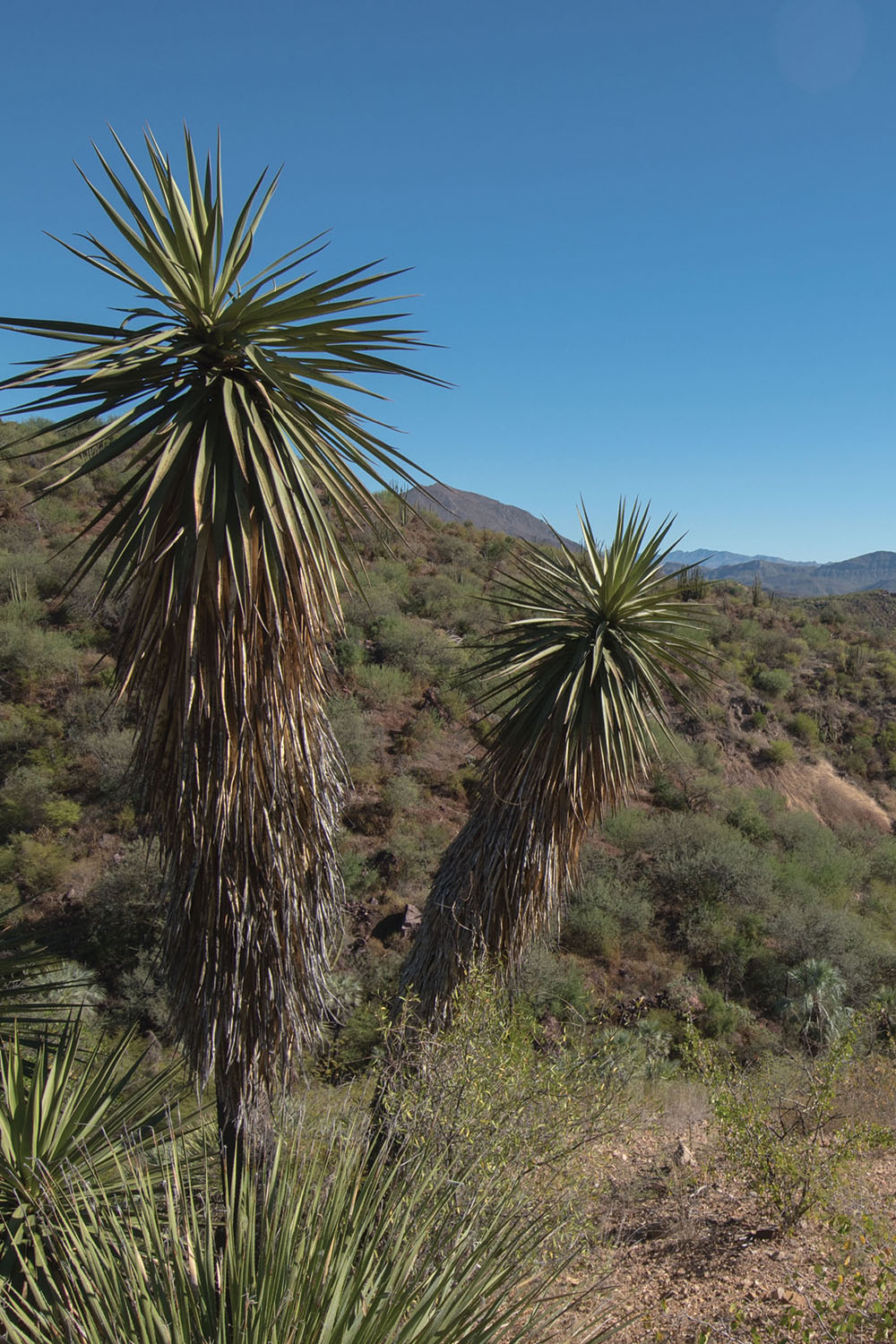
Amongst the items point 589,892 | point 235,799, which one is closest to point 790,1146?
point 235,799

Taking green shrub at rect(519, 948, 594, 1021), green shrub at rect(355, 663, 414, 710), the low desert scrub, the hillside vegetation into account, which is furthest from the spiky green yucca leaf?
green shrub at rect(355, 663, 414, 710)

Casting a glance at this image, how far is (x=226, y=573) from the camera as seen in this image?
14.4 ft

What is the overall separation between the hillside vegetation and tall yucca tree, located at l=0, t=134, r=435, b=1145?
65.9 inches

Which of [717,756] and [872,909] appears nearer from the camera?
[872,909]

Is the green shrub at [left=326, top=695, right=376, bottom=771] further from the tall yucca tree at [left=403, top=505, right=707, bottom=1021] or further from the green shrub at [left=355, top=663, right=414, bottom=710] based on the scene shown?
the tall yucca tree at [left=403, top=505, right=707, bottom=1021]

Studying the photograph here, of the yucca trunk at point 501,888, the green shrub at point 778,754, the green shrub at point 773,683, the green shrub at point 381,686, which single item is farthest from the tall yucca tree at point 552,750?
the green shrub at point 773,683

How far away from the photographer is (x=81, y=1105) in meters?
4.78

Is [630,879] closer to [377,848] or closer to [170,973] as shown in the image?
[377,848]

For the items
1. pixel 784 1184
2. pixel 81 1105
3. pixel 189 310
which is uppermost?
pixel 189 310

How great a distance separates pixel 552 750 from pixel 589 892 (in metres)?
10.3

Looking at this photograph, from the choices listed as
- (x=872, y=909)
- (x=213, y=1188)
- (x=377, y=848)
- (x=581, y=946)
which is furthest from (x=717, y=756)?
(x=213, y=1188)

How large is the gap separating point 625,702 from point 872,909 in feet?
48.9

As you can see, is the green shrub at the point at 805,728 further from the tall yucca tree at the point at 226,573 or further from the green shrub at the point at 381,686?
the tall yucca tree at the point at 226,573

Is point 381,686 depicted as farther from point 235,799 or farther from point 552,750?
point 235,799
